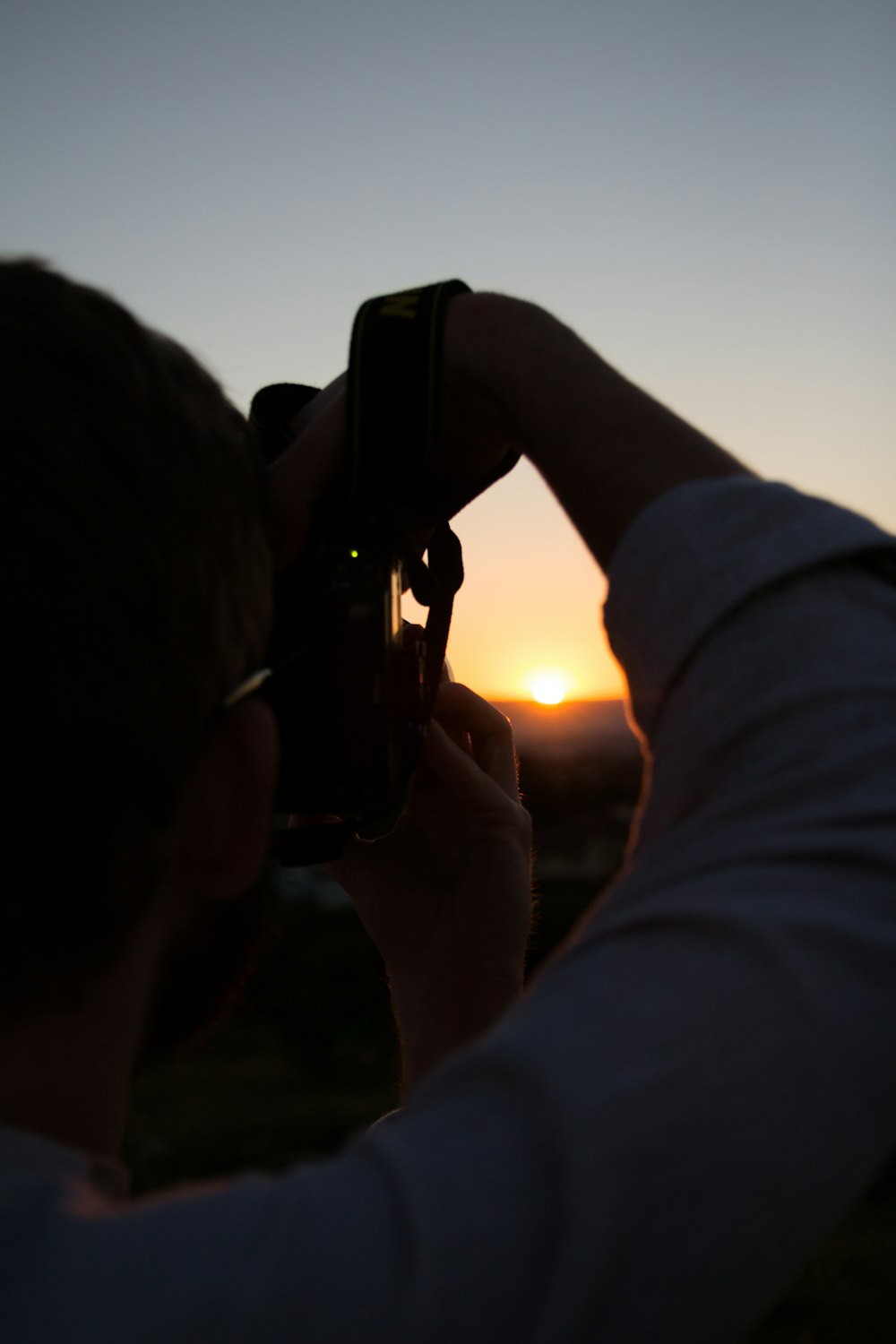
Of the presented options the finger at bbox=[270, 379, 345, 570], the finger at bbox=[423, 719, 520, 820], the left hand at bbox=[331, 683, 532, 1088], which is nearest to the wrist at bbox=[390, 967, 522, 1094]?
the left hand at bbox=[331, 683, 532, 1088]

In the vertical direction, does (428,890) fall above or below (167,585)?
below

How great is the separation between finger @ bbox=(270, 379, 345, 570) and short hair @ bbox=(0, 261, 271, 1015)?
0.75ft

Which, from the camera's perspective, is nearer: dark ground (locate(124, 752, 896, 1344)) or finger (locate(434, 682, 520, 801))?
finger (locate(434, 682, 520, 801))

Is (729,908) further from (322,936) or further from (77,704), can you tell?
(322,936)

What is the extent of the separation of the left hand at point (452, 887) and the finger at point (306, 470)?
0.45 metres

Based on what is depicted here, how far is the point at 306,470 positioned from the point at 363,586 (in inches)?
5.1

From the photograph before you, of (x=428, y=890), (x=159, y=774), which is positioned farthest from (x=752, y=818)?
(x=428, y=890)

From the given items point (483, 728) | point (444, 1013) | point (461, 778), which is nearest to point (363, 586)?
point (461, 778)

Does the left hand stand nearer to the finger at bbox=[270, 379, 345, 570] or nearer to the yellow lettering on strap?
the finger at bbox=[270, 379, 345, 570]

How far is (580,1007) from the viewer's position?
1.87ft

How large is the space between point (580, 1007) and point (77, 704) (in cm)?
35

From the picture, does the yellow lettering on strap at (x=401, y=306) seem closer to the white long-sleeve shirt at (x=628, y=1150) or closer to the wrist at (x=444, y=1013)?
the white long-sleeve shirt at (x=628, y=1150)

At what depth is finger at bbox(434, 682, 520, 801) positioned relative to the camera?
60.1 inches

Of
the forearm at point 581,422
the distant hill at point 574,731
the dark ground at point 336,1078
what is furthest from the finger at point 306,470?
the distant hill at point 574,731
